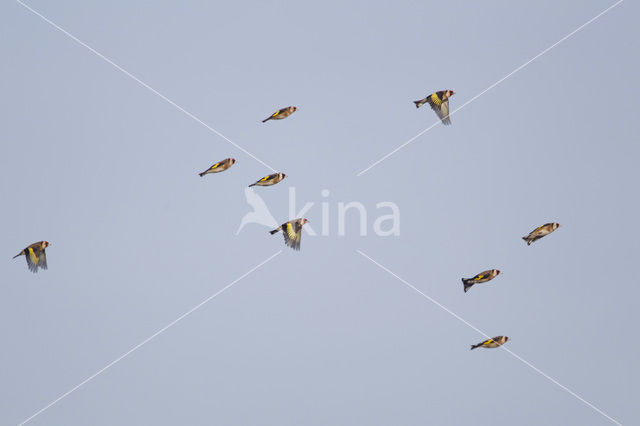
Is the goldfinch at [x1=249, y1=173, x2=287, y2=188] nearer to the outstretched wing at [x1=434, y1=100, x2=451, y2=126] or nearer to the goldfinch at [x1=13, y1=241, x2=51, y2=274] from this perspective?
the outstretched wing at [x1=434, y1=100, x2=451, y2=126]

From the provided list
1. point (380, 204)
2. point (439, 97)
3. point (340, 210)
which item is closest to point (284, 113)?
point (439, 97)

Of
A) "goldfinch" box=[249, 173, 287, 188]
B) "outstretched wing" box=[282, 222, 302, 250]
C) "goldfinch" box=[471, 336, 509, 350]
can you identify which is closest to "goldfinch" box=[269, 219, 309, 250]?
"outstretched wing" box=[282, 222, 302, 250]

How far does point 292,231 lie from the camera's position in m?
59.1

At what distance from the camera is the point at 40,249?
58938 mm

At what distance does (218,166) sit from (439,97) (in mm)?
9554

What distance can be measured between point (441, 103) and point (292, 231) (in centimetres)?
814

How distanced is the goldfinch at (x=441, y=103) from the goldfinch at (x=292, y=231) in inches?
279

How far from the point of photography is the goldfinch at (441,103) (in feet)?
195

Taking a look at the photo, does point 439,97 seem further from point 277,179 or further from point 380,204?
point 380,204

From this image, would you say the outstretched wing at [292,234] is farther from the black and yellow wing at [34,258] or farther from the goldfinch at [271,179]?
the black and yellow wing at [34,258]

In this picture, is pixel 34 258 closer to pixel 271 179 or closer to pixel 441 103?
pixel 271 179

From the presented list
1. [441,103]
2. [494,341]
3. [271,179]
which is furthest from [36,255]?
[494,341]

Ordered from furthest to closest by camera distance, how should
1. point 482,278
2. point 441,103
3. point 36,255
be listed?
1. point 441,103
2. point 36,255
3. point 482,278

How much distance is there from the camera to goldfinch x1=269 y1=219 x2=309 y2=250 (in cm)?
5847
